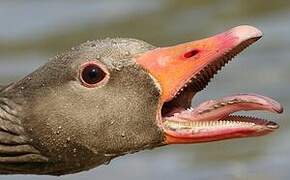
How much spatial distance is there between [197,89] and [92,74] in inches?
27.4

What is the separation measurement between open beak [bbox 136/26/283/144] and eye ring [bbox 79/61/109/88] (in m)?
0.23

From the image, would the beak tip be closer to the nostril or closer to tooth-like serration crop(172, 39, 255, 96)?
tooth-like serration crop(172, 39, 255, 96)

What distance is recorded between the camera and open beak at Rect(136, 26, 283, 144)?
10273 mm

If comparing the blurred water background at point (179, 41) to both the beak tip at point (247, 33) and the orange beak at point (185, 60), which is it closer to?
the orange beak at point (185, 60)

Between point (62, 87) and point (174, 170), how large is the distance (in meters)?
4.58

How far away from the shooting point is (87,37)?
1803 centimetres

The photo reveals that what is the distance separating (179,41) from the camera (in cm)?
1794

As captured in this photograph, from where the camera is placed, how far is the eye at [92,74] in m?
10.3

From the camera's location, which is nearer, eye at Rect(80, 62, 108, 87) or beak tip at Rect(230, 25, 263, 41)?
beak tip at Rect(230, 25, 263, 41)

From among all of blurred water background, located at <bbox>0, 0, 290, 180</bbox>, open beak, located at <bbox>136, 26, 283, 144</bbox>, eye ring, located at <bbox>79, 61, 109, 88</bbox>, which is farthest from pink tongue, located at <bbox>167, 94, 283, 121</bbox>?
blurred water background, located at <bbox>0, 0, 290, 180</bbox>

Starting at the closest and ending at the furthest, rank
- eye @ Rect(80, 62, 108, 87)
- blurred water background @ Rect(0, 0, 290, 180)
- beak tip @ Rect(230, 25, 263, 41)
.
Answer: beak tip @ Rect(230, 25, 263, 41), eye @ Rect(80, 62, 108, 87), blurred water background @ Rect(0, 0, 290, 180)

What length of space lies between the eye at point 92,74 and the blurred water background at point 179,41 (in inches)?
165

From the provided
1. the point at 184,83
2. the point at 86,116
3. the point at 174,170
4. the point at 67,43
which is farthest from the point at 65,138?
the point at 67,43

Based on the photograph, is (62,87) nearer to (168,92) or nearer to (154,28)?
(168,92)
